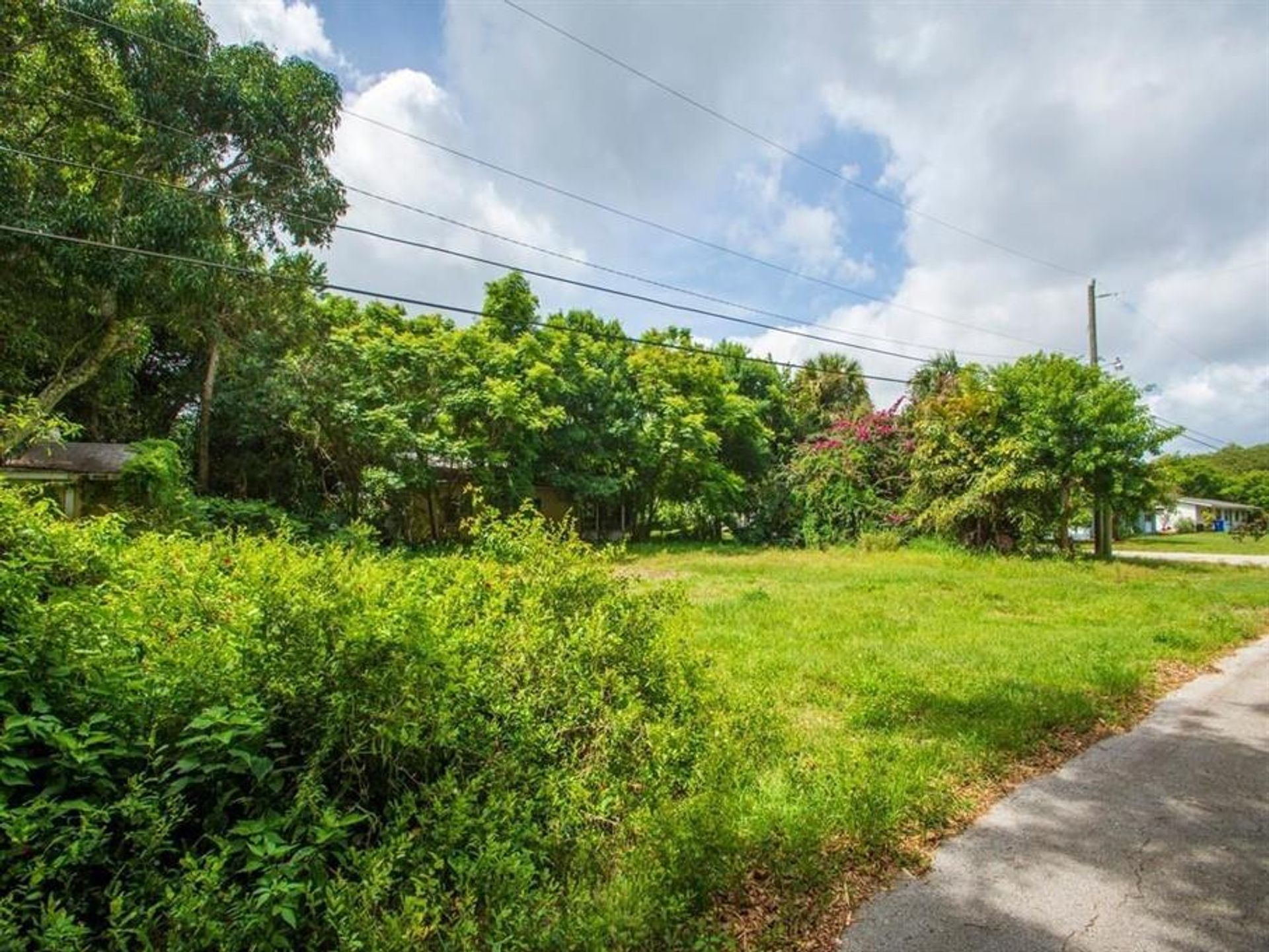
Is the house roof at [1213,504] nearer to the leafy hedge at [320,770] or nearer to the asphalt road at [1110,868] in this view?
the asphalt road at [1110,868]

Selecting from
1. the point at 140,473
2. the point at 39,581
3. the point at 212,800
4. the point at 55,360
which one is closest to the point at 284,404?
the point at 55,360

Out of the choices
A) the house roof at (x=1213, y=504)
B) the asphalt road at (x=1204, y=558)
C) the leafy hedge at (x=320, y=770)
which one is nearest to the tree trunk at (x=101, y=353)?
the leafy hedge at (x=320, y=770)

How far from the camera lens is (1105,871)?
274 centimetres

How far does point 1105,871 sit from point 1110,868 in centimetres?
5

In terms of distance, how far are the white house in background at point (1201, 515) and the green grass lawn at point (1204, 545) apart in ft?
34.6

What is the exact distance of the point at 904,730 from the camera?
4.27 meters

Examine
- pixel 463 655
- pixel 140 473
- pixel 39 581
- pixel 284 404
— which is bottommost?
pixel 463 655

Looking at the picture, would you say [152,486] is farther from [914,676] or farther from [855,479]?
[855,479]

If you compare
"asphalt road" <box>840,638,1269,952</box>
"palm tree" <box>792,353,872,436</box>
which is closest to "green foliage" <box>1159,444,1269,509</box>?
"palm tree" <box>792,353,872,436</box>

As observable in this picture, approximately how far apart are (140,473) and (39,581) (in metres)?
9.64

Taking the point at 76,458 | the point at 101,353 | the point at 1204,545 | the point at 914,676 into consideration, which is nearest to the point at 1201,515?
the point at 1204,545

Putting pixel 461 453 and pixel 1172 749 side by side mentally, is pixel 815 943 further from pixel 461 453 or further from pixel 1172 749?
pixel 461 453

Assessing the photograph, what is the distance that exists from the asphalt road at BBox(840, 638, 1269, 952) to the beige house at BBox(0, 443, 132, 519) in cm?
1271

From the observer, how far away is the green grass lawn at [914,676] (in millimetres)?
3076
